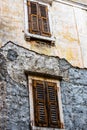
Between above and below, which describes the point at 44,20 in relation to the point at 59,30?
above

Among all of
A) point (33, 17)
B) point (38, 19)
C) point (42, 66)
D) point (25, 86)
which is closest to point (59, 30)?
point (38, 19)

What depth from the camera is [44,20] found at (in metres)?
12.0

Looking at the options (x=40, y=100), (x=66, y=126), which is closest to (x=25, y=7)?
(x=40, y=100)

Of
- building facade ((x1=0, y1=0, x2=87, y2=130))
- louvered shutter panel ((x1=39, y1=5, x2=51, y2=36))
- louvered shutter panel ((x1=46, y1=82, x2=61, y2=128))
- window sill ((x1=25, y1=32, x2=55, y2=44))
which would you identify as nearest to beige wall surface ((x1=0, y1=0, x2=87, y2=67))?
building facade ((x1=0, y1=0, x2=87, y2=130))

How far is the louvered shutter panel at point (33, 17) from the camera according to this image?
11488 millimetres

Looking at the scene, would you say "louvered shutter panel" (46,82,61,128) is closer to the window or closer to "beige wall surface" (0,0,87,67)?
"beige wall surface" (0,0,87,67)

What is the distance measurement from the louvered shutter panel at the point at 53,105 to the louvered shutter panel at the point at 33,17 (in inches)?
84.3

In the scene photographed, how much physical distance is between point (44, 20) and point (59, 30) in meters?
0.67

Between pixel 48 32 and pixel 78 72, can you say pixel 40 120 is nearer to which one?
pixel 78 72

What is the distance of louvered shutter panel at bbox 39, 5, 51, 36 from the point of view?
460 inches

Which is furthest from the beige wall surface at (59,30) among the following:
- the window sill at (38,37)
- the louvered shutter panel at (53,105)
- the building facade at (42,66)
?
the louvered shutter panel at (53,105)

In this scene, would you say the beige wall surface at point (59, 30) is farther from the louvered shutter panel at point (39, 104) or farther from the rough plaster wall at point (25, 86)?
the louvered shutter panel at point (39, 104)

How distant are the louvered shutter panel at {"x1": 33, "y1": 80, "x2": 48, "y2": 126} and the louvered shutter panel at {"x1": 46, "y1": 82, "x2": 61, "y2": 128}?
6.6 inches

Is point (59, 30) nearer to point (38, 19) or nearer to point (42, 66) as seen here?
point (38, 19)
